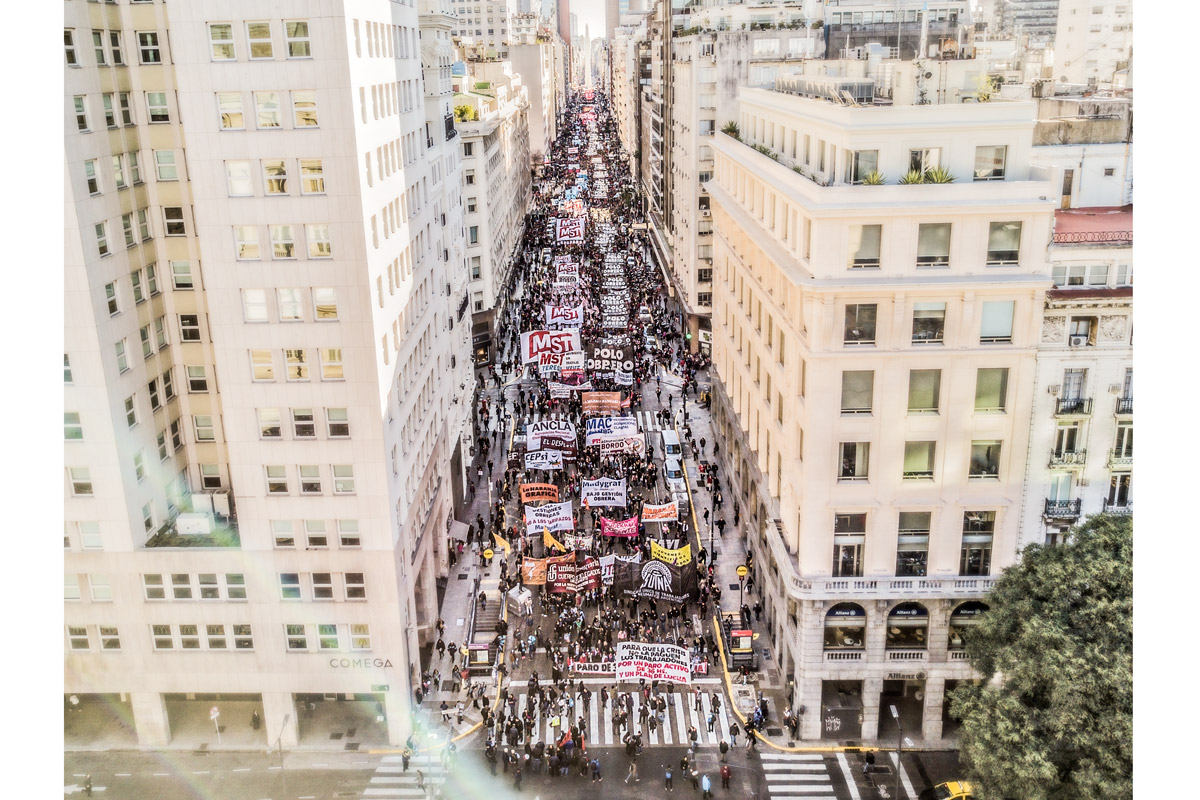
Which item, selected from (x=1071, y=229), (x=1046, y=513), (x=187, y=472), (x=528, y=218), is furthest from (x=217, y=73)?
(x=528, y=218)

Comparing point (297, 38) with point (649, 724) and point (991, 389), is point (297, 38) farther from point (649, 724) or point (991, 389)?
point (649, 724)

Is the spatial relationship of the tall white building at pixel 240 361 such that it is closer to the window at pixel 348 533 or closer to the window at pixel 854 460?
the window at pixel 348 533

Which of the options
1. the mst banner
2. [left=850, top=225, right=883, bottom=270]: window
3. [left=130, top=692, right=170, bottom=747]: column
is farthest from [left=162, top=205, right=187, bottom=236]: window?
[left=850, top=225, right=883, bottom=270]: window

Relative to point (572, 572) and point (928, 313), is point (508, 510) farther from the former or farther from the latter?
point (928, 313)

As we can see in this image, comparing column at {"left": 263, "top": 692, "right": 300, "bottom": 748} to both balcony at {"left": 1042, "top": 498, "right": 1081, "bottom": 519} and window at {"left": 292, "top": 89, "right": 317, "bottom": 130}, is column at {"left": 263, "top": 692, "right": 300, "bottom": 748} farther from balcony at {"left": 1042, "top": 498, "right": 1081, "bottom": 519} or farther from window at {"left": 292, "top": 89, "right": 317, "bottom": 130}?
balcony at {"left": 1042, "top": 498, "right": 1081, "bottom": 519}

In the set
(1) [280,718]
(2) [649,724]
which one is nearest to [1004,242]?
(2) [649,724]

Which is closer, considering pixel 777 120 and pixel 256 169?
pixel 256 169

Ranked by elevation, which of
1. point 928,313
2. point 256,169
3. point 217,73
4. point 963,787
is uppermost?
point 217,73
